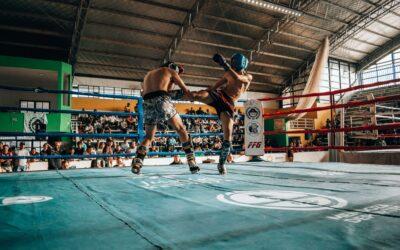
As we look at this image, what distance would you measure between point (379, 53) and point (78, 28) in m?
18.3

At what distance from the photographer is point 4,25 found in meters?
10.3

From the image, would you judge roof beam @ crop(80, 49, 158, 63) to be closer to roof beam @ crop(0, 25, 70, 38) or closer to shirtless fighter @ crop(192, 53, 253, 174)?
roof beam @ crop(0, 25, 70, 38)

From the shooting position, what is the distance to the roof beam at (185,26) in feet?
37.6

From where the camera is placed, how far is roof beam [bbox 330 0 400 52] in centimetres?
1455

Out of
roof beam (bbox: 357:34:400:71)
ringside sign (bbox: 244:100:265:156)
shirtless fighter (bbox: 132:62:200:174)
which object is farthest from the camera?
roof beam (bbox: 357:34:400:71)

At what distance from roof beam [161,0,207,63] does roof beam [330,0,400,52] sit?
8791 mm

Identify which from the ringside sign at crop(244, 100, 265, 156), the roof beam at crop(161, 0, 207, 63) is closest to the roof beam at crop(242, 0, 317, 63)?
the roof beam at crop(161, 0, 207, 63)

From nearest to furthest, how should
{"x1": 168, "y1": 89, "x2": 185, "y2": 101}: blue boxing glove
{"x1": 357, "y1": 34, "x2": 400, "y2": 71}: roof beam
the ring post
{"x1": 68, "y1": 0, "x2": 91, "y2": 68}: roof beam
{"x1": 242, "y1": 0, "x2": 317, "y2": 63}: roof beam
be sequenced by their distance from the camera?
{"x1": 168, "y1": 89, "x2": 185, "y2": 101}: blue boxing glove → the ring post → {"x1": 68, "y1": 0, "x2": 91, "y2": 68}: roof beam → {"x1": 242, "y1": 0, "x2": 317, "y2": 63}: roof beam → {"x1": 357, "y1": 34, "x2": 400, "y2": 71}: roof beam

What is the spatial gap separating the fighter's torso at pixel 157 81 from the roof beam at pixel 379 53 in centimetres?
2011

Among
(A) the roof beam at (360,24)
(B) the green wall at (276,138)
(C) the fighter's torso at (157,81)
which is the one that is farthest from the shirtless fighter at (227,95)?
(B) the green wall at (276,138)

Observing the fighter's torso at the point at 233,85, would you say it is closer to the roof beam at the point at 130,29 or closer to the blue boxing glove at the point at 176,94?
the blue boxing glove at the point at 176,94

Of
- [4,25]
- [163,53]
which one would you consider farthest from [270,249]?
[163,53]

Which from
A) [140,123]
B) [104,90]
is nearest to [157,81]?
[140,123]

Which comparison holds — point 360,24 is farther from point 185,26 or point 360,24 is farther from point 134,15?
point 134,15
